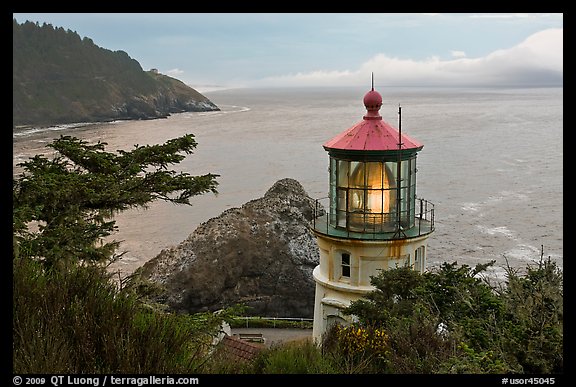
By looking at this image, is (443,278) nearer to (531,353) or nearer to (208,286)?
(531,353)

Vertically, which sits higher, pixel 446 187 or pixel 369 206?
pixel 369 206

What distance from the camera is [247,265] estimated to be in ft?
59.5

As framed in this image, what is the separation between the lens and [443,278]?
7285 millimetres

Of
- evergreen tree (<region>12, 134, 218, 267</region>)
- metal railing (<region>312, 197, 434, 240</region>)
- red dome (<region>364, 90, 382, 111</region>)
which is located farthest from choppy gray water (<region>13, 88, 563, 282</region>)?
evergreen tree (<region>12, 134, 218, 267</region>)

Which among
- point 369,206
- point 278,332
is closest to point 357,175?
point 369,206

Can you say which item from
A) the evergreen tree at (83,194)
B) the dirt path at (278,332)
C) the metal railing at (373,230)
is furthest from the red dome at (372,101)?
the dirt path at (278,332)

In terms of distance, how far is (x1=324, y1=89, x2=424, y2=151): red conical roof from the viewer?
8.38m

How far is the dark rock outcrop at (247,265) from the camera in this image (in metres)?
17.2

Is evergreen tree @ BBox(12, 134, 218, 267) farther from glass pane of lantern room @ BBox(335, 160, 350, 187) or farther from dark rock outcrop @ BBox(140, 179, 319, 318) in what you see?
dark rock outcrop @ BBox(140, 179, 319, 318)

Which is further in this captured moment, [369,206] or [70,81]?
[70,81]

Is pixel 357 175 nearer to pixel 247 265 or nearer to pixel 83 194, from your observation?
pixel 83 194

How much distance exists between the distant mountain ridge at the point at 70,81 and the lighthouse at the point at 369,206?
135 feet

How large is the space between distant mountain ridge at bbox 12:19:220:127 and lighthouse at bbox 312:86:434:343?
41.2m

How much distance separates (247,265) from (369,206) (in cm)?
A: 991
